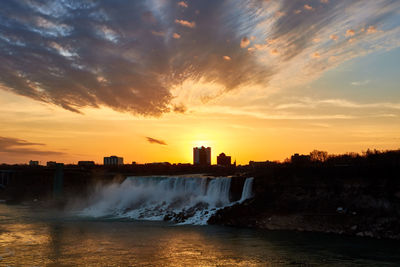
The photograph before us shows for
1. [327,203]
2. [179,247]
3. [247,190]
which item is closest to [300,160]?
[247,190]

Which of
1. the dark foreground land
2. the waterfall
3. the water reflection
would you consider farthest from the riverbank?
the water reflection

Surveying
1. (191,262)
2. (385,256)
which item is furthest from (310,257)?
(191,262)

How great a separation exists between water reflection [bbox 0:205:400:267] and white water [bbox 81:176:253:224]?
30.8 feet

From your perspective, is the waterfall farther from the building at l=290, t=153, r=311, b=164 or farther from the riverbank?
the building at l=290, t=153, r=311, b=164

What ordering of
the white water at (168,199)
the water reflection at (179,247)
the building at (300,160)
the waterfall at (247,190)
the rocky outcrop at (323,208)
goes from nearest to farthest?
the water reflection at (179,247), the rocky outcrop at (323,208), the white water at (168,199), the waterfall at (247,190), the building at (300,160)

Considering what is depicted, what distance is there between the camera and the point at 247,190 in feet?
167

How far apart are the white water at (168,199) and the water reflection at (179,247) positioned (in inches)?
369

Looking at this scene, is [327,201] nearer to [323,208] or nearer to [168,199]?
[323,208]

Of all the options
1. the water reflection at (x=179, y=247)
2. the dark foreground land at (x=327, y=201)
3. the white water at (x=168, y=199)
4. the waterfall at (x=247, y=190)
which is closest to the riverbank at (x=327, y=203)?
the dark foreground land at (x=327, y=201)

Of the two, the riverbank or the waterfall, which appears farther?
the waterfall

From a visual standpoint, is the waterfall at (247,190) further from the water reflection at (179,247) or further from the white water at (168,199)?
the water reflection at (179,247)

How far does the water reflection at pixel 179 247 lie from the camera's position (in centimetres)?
2464

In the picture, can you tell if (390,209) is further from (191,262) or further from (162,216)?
(162,216)

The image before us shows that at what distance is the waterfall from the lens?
50.2 m
